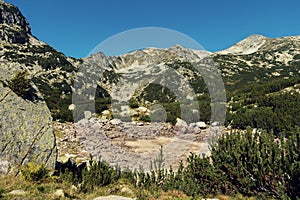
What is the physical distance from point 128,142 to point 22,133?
937 centimetres

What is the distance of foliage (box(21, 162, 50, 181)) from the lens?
5680 millimetres

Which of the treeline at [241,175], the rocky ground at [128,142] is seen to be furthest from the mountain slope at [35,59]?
the treeline at [241,175]

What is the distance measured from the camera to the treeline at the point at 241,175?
6156 mm

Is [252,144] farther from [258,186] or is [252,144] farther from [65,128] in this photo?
[65,128]

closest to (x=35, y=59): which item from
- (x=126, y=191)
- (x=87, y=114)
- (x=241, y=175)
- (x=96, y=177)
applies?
(x=87, y=114)

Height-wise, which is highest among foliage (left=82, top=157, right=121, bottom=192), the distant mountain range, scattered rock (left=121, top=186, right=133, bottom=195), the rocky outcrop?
the distant mountain range

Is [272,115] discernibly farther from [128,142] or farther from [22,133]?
[22,133]

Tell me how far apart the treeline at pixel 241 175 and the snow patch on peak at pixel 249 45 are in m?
148

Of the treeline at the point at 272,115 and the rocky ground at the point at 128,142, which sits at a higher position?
the treeline at the point at 272,115

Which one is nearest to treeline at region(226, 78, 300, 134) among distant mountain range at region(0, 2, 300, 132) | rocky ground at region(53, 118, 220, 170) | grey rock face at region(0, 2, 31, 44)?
distant mountain range at region(0, 2, 300, 132)

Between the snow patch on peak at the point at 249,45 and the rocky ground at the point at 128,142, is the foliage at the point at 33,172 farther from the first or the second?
the snow patch on peak at the point at 249,45

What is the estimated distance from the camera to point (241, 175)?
6840 millimetres

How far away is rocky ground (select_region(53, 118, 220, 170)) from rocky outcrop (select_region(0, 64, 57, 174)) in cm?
389

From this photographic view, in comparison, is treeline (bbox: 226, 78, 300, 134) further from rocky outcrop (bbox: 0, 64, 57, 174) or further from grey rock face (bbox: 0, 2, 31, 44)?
grey rock face (bbox: 0, 2, 31, 44)
